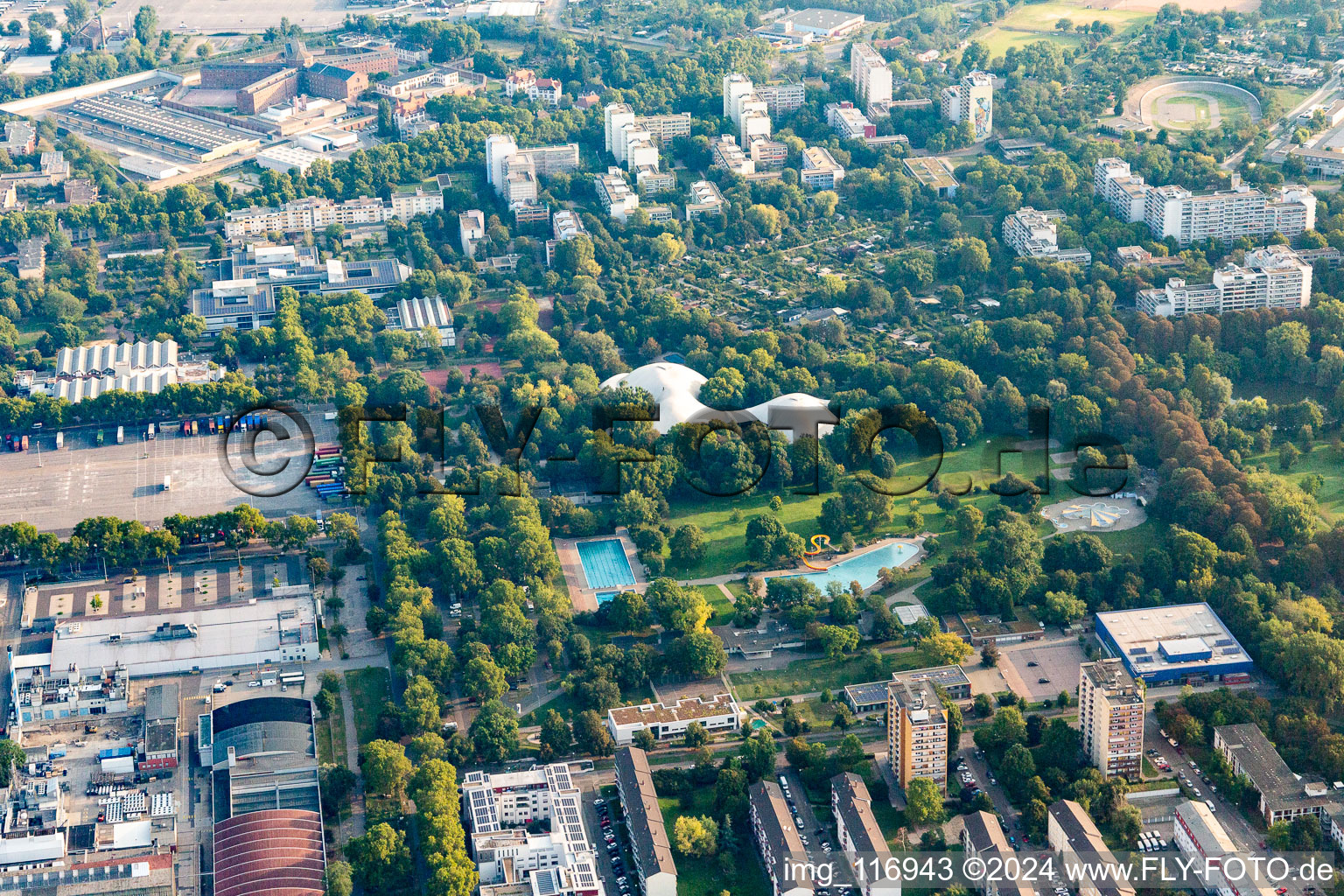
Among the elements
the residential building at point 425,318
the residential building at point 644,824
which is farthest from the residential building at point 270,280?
the residential building at point 644,824

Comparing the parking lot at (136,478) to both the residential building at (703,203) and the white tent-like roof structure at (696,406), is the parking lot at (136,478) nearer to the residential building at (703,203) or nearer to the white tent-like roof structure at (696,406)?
the white tent-like roof structure at (696,406)

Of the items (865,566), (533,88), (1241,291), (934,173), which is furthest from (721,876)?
(533,88)

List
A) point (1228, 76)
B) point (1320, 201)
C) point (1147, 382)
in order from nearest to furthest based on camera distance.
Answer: point (1147, 382)
point (1320, 201)
point (1228, 76)

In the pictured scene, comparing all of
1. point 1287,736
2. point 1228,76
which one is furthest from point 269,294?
point 1228,76

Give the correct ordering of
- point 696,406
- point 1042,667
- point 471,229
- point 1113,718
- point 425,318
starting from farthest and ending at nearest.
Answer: point 471,229 → point 425,318 → point 696,406 → point 1042,667 → point 1113,718

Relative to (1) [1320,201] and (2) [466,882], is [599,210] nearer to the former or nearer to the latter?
(1) [1320,201]

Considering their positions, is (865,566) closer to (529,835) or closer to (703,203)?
(529,835)
